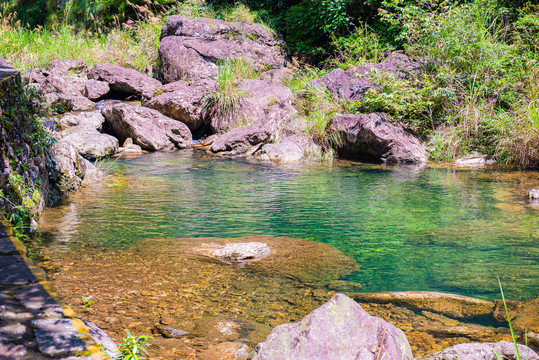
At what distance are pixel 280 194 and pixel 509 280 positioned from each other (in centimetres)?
395

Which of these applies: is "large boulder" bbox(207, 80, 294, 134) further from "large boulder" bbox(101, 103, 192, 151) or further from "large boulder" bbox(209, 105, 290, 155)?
"large boulder" bbox(101, 103, 192, 151)

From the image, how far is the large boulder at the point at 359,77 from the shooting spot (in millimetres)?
11812

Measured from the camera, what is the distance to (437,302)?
10.9 ft

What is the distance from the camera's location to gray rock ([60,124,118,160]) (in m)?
A: 10.3

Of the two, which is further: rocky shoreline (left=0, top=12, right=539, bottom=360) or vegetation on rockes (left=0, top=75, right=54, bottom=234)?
vegetation on rockes (left=0, top=75, right=54, bottom=234)

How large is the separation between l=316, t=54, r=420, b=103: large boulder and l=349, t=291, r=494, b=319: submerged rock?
8839 mm

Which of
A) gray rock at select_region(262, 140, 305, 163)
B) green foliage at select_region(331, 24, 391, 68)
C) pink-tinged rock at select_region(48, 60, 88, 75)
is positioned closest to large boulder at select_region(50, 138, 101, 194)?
gray rock at select_region(262, 140, 305, 163)

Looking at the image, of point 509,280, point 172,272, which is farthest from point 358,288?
point 172,272

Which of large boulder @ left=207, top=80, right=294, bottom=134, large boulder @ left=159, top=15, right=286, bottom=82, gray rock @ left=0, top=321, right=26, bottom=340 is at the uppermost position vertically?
large boulder @ left=159, top=15, right=286, bottom=82

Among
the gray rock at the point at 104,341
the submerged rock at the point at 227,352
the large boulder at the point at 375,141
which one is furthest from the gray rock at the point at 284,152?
the gray rock at the point at 104,341

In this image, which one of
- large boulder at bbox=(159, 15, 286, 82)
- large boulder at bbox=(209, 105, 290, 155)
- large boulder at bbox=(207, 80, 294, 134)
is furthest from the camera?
large boulder at bbox=(159, 15, 286, 82)

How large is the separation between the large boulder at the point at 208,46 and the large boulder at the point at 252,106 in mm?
2093

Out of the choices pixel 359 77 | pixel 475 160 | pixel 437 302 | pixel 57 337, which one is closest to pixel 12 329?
pixel 57 337

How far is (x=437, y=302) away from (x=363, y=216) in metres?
2.63
